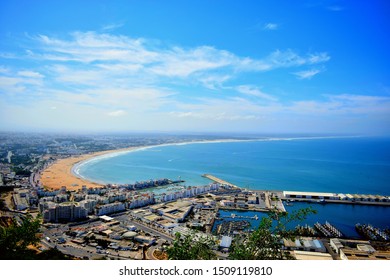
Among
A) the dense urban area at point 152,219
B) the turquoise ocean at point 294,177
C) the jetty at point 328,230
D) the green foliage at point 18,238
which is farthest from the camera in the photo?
the turquoise ocean at point 294,177

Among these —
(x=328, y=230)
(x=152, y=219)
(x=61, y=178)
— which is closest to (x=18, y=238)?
(x=152, y=219)

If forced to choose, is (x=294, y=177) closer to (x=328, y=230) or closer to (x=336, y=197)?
(x=336, y=197)

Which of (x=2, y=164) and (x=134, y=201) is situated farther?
(x=2, y=164)

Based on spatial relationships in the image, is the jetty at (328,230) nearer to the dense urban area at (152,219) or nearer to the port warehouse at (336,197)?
the dense urban area at (152,219)

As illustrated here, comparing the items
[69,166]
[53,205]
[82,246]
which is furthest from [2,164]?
[82,246]

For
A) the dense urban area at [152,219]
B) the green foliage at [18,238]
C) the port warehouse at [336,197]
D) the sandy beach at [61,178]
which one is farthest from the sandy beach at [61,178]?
the green foliage at [18,238]

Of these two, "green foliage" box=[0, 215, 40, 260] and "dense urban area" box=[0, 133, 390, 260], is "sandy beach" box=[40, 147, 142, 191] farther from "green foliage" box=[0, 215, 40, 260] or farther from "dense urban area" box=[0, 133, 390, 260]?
"green foliage" box=[0, 215, 40, 260]

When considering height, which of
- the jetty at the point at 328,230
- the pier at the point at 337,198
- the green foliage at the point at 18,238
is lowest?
the jetty at the point at 328,230

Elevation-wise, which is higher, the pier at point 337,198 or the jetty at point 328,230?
the pier at point 337,198
